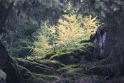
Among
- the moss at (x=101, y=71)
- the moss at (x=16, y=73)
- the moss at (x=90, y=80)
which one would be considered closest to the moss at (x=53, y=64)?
the moss at (x=16, y=73)

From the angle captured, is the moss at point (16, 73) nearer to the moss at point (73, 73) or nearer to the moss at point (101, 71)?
the moss at point (73, 73)

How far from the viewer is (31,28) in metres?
23.6

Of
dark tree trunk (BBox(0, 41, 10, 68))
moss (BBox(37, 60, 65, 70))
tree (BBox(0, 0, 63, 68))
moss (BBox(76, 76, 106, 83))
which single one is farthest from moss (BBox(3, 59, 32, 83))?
moss (BBox(76, 76, 106, 83))

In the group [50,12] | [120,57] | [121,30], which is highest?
[50,12]

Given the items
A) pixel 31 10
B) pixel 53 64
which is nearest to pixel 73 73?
pixel 53 64

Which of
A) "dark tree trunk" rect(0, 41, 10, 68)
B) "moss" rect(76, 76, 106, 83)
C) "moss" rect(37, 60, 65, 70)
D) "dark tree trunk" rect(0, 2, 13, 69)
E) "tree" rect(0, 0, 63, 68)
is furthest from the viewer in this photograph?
"moss" rect(37, 60, 65, 70)

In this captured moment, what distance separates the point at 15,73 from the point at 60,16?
270 centimetres

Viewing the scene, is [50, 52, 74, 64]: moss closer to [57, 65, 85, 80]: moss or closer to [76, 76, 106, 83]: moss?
[57, 65, 85, 80]: moss

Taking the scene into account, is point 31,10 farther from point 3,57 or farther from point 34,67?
point 34,67

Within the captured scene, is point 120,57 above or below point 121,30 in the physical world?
below

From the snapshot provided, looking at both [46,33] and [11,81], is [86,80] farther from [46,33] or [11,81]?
[46,33]

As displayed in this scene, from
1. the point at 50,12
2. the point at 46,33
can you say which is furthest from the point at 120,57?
the point at 46,33

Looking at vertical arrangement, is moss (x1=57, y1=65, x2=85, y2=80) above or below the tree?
below

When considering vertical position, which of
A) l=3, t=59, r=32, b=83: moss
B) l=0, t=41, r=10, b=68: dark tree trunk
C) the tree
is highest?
the tree
